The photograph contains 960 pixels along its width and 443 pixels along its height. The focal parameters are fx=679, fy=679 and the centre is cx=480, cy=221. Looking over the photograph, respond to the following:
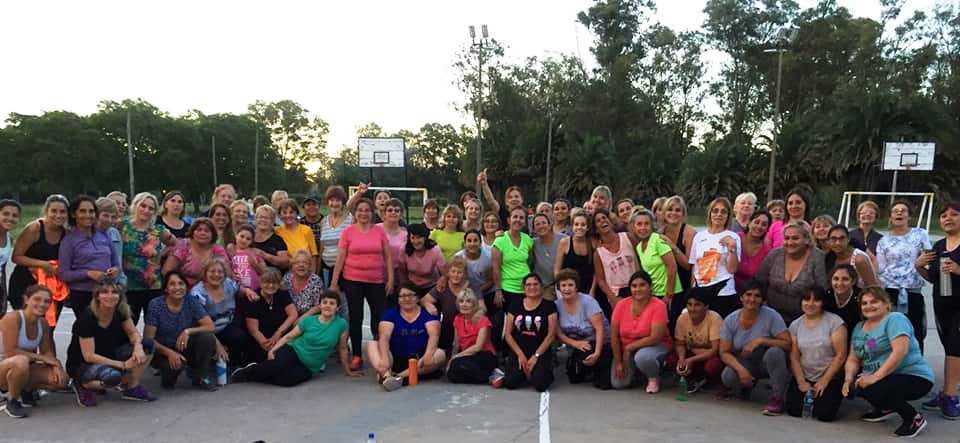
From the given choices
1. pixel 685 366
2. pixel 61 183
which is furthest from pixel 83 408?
pixel 61 183

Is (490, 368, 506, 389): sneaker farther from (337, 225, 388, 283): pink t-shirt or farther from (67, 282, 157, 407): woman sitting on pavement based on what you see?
(67, 282, 157, 407): woman sitting on pavement

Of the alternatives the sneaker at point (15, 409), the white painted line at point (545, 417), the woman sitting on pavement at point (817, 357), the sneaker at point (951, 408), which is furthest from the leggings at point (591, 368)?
the sneaker at point (15, 409)

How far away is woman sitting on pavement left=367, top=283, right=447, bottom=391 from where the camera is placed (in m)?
6.06

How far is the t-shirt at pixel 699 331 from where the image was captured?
18.6 ft

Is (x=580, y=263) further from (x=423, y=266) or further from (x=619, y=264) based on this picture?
(x=423, y=266)

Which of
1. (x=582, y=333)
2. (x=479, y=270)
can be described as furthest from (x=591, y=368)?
(x=479, y=270)

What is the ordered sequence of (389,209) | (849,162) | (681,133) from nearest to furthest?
(389,209), (849,162), (681,133)

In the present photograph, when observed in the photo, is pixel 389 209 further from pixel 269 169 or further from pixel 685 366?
pixel 269 169

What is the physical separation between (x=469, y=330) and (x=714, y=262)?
2.25 metres

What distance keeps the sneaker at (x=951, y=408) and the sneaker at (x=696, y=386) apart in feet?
5.69

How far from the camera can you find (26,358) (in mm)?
5027

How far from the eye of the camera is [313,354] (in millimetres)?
6160

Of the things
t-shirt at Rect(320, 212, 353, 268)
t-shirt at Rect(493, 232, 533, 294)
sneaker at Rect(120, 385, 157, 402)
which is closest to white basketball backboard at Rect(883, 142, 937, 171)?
t-shirt at Rect(493, 232, 533, 294)

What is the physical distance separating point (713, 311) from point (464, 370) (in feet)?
7.25
